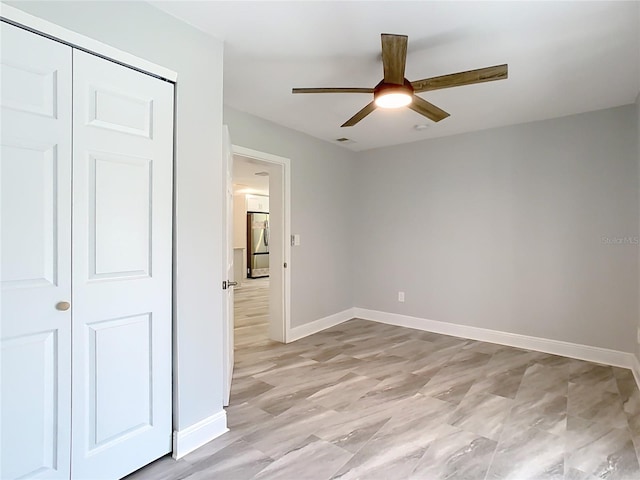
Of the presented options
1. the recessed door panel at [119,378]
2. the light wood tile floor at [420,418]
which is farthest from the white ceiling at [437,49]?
the light wood tile floor at [420,418]

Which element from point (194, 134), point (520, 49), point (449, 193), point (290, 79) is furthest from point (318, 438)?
→ point (449, 193)

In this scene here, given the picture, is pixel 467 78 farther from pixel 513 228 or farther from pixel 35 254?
pixel 513 228

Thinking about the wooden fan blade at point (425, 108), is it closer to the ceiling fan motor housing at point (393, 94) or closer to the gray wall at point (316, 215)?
the ceiling fan motor housing at point (393, 94)

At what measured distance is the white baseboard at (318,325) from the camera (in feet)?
13.1

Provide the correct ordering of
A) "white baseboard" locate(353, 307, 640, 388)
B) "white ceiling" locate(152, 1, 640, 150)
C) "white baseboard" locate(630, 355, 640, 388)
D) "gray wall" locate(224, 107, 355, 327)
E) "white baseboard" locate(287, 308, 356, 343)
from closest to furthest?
1. "white ceiling" locate(152, 1, 640, 150)
2. "white baseboard" locate(630, 355, 640, 388)
3. "white baseboard" locate(353, 307, 640, 388)
4. "gray wall" locate(224, 107, 355, 327)
5. "white baseboard" locate(287, 308, 356, 343)

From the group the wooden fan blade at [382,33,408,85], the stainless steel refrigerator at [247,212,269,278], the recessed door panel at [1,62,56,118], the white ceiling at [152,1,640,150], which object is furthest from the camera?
the stainless steel refrigerator at [247,212,269,278]

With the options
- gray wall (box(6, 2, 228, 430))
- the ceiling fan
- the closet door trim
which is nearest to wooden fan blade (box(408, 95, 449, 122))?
the ceiling fan

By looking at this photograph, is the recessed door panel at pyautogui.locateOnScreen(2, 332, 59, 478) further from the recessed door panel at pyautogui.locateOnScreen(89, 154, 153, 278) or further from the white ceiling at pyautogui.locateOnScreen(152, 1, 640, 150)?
the white ceiling at pyautogui.locateOnScreen(152, 1, 640, 150)

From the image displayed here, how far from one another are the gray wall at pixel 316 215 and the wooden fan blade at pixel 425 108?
5.67ft

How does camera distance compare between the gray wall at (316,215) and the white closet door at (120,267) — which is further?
the gray wall at (316,215)

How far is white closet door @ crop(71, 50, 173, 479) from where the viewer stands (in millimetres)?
1570

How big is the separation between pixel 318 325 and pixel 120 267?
2.97m

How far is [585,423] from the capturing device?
2.24m

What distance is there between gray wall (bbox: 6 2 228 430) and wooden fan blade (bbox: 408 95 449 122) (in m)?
1.25
